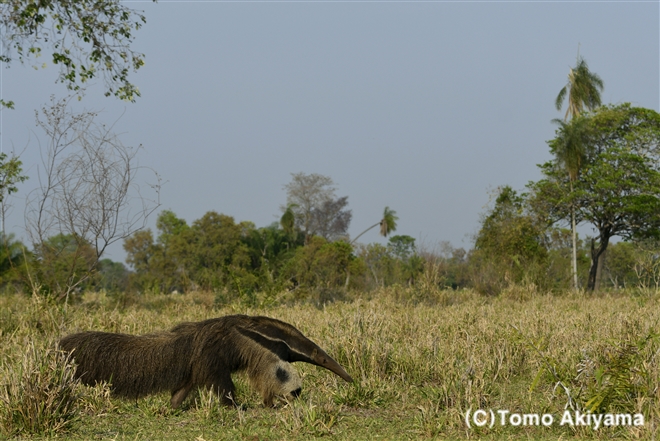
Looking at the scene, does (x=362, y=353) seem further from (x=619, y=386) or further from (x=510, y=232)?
(x=510, y=232)

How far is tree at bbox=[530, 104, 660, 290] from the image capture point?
30297 mm

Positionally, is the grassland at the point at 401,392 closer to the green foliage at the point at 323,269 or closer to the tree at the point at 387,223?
the green foliage at the point at 323,269

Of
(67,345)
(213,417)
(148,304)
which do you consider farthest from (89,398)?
(148,304)

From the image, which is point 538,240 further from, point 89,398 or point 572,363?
point 89,398

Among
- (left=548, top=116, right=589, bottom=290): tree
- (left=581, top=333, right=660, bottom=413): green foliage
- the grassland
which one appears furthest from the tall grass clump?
(left=548, top=116, right=589, bottom=290): tree

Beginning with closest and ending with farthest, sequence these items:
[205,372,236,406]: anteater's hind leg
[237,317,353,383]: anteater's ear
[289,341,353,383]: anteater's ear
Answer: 1. [205,372,236,406]: anteater's hind leg
2. [237,317,353,383]: anteater's ear
3. [289,341,353,383]: anteater's ear

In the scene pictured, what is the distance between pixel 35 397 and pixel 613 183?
3020 centimetres

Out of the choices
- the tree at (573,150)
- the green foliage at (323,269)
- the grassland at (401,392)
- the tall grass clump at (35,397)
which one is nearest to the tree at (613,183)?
the tree at (573,150)

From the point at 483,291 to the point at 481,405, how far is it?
13265mm

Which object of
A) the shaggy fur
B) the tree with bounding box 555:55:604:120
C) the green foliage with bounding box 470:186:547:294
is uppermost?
the tree with bounding box 555:55:604:120

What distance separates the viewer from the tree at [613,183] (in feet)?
99.4

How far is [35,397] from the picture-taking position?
482 cm

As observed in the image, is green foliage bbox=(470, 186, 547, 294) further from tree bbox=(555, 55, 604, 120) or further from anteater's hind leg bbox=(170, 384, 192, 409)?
anteater's hind leg bbox=(170, 384, 192, 409)

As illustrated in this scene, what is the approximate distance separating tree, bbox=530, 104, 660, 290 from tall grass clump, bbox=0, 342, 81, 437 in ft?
95.1
